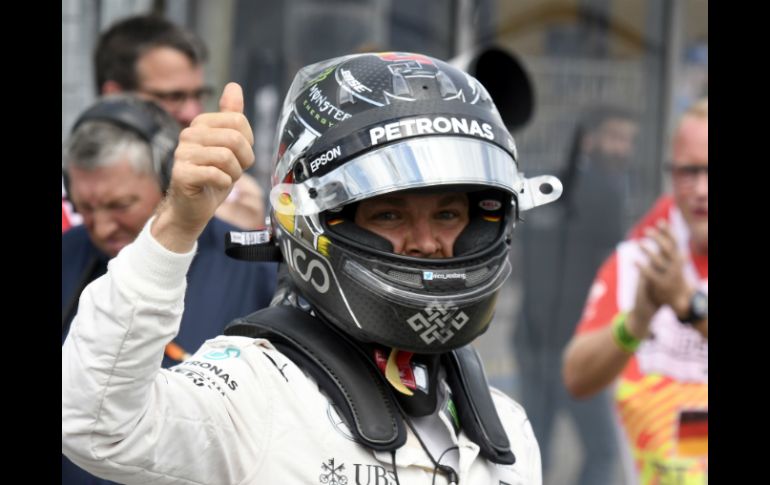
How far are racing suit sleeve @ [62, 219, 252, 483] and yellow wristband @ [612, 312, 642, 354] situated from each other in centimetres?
273

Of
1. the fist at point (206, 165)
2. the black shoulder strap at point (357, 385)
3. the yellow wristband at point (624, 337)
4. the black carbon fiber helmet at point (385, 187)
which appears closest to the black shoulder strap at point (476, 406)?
the black shoulder strap at point (357, 385)

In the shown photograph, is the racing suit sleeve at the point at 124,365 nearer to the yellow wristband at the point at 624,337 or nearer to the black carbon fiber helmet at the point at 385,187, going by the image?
the black carbon fiber helmet at the point at 385,187

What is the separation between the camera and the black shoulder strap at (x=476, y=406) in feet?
8.46

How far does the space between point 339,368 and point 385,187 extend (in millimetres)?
362

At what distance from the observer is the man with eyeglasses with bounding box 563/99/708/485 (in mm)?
4422

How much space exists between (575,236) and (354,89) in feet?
14.8

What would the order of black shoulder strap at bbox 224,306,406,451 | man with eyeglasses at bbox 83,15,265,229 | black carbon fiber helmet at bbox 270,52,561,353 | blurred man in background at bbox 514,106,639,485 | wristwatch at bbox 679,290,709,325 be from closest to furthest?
black shoulder strap at bbox 224,306,406,451
black carbon fiber helmet at bbox 270,52,561,353
wristwatch at bbox 679,290,709,325
man with eyeglasses at bbox 83,15,265,229
blurred man in background at bbox 514,106,639,485

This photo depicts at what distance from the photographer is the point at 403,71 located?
269cm

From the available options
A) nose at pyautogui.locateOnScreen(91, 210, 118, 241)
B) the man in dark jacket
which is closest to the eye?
the man in dark jacket

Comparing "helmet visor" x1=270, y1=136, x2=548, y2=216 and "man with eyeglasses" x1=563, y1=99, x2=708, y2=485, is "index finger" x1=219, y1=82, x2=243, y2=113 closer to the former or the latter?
"helmet visor" x1=270, y1=136, x2=548, y2=216

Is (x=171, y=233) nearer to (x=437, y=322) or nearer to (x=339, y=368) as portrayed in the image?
(x=339, y=368)

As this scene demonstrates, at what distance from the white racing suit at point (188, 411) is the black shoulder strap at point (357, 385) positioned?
0.03m
